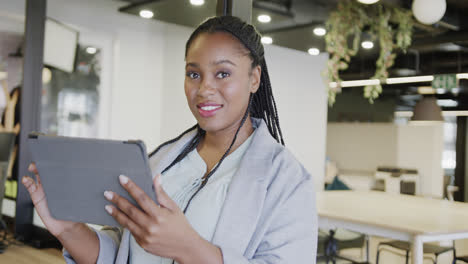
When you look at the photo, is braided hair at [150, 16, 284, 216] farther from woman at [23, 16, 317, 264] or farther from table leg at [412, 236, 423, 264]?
table leg at [412, 236, 423, 264]

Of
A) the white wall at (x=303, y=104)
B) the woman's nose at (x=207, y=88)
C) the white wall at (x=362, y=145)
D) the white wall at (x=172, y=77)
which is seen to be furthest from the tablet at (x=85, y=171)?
the white wall at (x=362, y=145)

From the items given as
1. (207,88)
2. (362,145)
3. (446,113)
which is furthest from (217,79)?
(446,113)

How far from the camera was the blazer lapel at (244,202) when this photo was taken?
1.04 m

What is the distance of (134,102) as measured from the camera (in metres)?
5.35

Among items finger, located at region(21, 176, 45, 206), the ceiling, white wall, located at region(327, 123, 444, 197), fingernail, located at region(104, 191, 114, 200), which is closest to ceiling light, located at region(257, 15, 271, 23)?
the ceiling

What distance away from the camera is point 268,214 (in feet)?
3.50

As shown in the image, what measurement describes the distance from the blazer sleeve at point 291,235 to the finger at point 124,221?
0.75ft

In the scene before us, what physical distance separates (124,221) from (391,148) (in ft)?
39.8

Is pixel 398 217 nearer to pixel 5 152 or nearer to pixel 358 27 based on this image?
pixel 358 27

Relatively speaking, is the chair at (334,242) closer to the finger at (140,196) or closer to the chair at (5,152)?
the chair at (5,152)

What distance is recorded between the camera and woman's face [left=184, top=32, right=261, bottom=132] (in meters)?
1.12

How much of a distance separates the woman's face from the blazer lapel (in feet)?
0.37

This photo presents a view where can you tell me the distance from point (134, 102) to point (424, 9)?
10.1ft

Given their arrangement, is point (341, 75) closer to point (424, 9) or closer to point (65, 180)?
point (424, 9)
